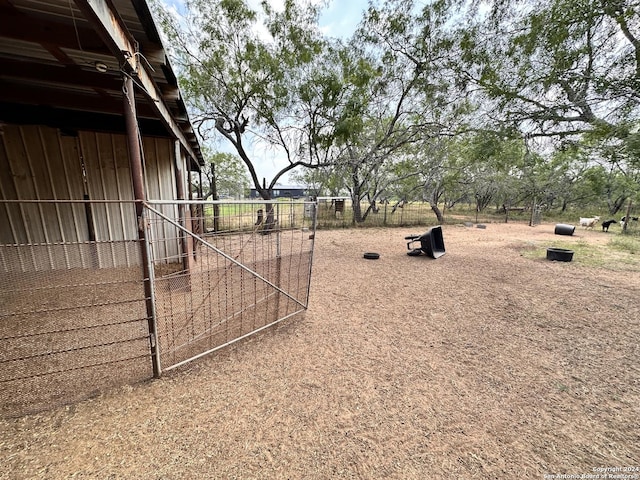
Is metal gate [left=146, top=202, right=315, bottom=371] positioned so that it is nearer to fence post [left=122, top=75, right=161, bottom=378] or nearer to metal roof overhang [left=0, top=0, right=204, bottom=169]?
fence post [left=122, top=75, right=161, bottom=378]

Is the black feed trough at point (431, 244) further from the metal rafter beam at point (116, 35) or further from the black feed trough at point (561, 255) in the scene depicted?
the metal rafter beam at point (116, 35)

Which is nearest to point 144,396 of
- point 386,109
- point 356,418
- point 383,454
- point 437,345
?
point 356,418

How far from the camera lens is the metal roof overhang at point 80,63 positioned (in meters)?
1.53

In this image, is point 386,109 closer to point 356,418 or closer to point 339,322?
point 339,322

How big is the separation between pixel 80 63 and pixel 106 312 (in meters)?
2.66

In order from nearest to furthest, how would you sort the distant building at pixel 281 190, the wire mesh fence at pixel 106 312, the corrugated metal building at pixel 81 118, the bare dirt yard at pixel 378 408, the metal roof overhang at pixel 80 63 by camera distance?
the bare dirt yard at pixel 378 408 < the metal roof overhang at pixel 80 63 < the corrugated metal building at pixel 81 118 < the wire mesh fence at pixel 106 312 < the distant building at pixel 281 190

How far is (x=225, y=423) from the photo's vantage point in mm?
1624

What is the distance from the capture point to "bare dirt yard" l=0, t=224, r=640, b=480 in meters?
1.38

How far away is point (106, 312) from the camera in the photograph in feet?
9.79

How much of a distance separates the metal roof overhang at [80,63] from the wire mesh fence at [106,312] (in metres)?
1.07

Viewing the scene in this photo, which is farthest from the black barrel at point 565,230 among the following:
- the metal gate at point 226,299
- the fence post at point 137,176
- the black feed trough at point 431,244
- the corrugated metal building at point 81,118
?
the fence post at point 137,176

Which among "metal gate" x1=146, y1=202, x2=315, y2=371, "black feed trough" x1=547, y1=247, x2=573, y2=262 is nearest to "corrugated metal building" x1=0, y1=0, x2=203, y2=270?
"metal gate" x1=146, y1=202, x2=315, y2=371

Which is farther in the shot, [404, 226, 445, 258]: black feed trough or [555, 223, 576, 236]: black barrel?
[555, 223, 576, 236]: black barrel

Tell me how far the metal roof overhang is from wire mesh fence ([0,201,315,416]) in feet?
3.52
